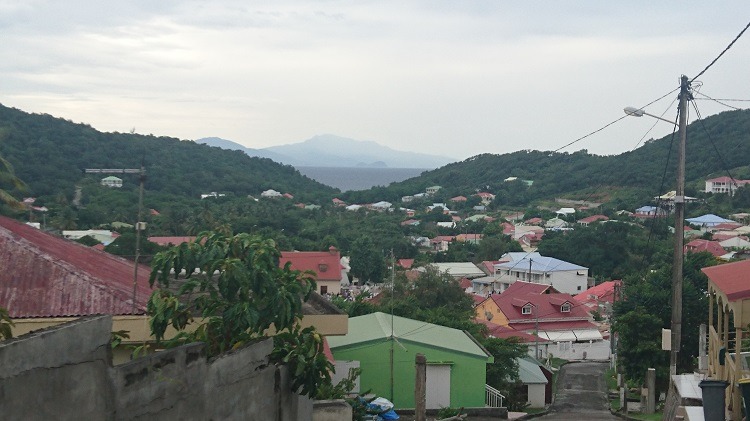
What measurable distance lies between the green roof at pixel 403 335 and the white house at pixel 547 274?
42.3 m

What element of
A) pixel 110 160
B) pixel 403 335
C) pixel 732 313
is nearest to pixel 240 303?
pixel 732 313

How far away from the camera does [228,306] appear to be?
9.03 meters

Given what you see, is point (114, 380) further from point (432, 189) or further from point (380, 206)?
point (432, 189)

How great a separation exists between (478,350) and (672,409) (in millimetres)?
6741

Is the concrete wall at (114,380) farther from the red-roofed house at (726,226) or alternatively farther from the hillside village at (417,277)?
the red-roofed house at (726,226)

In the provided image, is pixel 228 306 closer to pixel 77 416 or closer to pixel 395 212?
pixel 77 416

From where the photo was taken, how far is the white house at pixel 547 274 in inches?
2549

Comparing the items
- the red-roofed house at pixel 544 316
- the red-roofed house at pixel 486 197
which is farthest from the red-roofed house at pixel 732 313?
the red-roofed house at pixel 486 197

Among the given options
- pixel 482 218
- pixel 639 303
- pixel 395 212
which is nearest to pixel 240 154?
pixel 395 212

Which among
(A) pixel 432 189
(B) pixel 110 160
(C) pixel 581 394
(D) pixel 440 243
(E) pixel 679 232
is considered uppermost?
(A) pixel 432 189

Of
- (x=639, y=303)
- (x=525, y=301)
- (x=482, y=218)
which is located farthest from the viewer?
(x=482, y=218)

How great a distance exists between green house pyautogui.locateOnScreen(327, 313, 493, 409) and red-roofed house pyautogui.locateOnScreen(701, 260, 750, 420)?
24.2 feet

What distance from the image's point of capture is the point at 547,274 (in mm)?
64938

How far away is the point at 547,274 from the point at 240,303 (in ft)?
190
